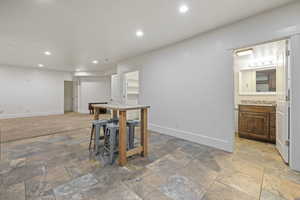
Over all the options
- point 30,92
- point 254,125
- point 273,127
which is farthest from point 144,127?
point 30,92

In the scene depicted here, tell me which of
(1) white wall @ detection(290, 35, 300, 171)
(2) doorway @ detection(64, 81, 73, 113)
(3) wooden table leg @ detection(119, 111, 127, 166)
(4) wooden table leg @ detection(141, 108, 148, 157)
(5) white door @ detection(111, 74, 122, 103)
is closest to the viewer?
(1) white wall @ detection(290, 35, 300, 171)

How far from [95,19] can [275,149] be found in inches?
171

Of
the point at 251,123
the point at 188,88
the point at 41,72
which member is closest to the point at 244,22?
the point at 188,88

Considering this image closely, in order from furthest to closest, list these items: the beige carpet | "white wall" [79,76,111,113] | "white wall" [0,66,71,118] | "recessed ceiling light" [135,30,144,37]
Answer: "white wall" [79,76,111,113], "white wall" [0,66,71,118], the beige carpet, "recessed ceiling light" [135,30,144,37]

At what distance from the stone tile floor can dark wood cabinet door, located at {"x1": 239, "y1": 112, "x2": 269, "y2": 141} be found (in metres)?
0.44

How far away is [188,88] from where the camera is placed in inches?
129

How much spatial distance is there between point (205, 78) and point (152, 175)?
223 centimetres

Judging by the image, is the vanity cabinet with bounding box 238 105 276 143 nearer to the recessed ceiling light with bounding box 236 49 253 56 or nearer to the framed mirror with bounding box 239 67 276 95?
the framed mirror with bounding box 239 67 276 95

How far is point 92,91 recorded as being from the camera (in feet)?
27.9

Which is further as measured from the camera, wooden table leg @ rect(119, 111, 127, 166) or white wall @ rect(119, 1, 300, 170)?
white wall @ rect(119, 1, 300, 170)

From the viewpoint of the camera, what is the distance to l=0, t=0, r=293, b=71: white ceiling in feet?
6.59

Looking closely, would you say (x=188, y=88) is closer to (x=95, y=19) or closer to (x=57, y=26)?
(x=95, y=19)

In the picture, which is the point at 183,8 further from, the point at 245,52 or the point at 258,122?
the point at 258,122

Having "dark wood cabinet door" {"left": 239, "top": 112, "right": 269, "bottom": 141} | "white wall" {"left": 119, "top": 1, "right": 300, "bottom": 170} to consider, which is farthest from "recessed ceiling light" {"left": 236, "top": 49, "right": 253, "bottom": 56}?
"dark wood cabinet door" {"left": 239, "top": 112, "right": 269, "bottom": 141}
